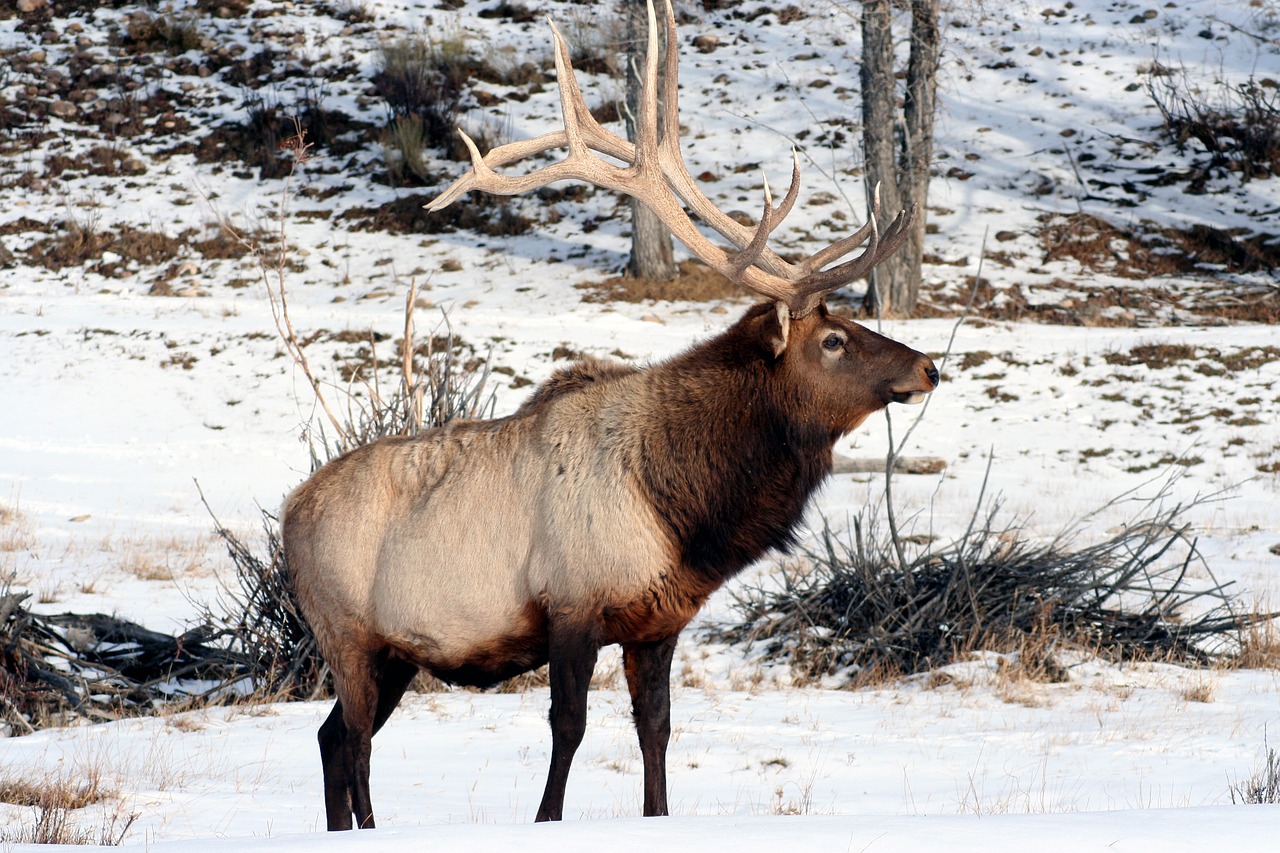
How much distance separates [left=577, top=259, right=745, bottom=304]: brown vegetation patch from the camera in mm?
17812

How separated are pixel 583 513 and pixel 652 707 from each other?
0.78m

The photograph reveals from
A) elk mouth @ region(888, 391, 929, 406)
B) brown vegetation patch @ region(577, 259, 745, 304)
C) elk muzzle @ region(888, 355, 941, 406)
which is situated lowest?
brown vegetation patch @ region(577, 259, 745, 304)

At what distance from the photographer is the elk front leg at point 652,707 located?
4445 millimetres

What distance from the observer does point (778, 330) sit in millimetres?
4789

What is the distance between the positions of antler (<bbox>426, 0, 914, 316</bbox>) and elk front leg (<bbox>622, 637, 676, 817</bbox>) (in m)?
1.48

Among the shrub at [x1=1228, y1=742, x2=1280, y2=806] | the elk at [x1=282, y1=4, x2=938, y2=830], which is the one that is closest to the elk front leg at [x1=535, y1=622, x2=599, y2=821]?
the elk at [x1=282, y1=4, x2=938, y2=830]

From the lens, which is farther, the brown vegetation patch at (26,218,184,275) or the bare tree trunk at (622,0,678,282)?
the brown vegetation patch at (26,218,184,275)

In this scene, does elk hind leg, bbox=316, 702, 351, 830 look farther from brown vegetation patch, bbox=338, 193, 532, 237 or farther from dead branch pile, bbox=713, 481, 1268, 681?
brown vegetation patch, bbox=338, 193, 532, 237

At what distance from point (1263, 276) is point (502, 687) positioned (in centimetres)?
1517

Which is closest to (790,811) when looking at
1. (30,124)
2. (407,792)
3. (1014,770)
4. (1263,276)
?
(1014,770)

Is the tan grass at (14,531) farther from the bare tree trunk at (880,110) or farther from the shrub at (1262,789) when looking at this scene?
the bare tree trunk at (880,110)

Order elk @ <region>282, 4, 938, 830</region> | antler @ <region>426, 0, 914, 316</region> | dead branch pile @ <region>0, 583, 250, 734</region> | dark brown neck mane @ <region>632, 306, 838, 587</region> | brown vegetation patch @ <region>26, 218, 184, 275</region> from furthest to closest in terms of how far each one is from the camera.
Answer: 1. brown vegetation patch @ <region>26, 218, 184, 275</region>
2. dead branch pile @ <region>0, 583, 250, 734</region>
3. antler @ <region>426, 0, 914, 316</region>
4. dark brown neck mane @ <region>632, 306, 838, 587</region>
5. elk @ <region>282, 4, 938, 830</region>

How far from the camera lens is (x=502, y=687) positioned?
287 inches

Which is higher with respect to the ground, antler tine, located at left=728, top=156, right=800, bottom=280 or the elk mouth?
antler tine, located at left=728, top=156, right=800, bottom=280
